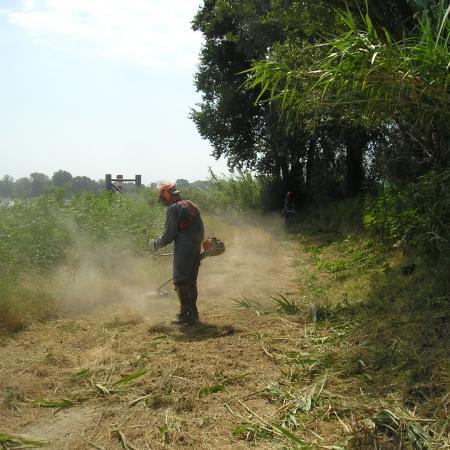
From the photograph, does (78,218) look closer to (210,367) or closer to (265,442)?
(210,367)

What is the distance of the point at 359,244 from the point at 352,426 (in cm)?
884

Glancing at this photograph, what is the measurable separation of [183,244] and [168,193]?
2.33 ft

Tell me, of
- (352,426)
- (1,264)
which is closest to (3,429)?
(352,426)

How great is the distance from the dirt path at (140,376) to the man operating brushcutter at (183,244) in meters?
0.35

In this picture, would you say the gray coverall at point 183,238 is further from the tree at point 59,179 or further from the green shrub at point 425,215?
the tree at point 59,179

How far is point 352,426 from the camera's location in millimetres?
3717

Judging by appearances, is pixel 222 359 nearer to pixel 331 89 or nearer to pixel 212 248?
pixel 212 248

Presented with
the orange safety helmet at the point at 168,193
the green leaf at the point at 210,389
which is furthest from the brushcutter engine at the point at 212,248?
the green leaf at the point at 210,389

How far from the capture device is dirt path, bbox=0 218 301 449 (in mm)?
3926

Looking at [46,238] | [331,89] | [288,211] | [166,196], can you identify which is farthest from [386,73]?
[288,211]

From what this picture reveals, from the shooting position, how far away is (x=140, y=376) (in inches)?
194

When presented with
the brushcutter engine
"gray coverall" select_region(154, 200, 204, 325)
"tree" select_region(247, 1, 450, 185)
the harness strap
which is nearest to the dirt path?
"gray coverall" select_region(154, 200, 204, 325)

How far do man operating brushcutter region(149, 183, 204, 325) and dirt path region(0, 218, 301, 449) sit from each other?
0.35m

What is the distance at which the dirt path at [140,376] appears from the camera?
12.9 ft
